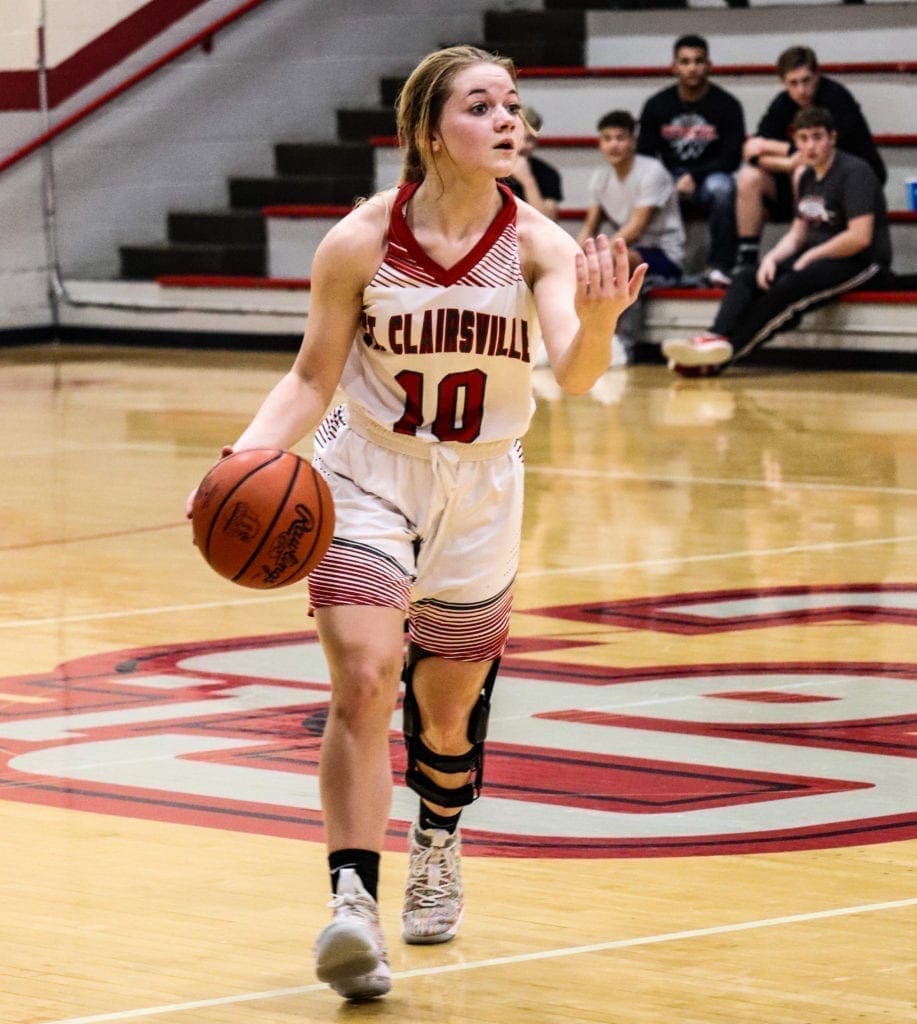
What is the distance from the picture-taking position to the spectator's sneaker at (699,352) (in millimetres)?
12945

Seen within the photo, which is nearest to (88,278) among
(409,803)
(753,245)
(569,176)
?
(569,176)

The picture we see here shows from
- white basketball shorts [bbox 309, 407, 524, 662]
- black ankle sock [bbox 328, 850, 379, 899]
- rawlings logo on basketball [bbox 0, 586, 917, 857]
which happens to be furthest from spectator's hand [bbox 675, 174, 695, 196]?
black ankle sock [bbox 328, 850, 379, 899]

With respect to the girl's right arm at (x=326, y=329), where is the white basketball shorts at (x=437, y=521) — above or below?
below

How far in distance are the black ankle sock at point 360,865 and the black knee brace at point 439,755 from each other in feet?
1.22

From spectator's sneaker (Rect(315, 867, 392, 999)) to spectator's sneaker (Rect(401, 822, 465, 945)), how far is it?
312 millimetres

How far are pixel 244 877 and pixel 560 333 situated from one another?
3.74 feet

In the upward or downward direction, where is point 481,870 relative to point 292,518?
downward

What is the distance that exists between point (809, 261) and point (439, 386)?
31.6 feet

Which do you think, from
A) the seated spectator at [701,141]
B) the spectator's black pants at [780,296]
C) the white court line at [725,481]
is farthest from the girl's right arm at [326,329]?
the seated spectator at [701,141]

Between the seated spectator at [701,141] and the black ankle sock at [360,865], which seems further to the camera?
the seated spectator at [701,141]

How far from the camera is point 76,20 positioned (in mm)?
16031

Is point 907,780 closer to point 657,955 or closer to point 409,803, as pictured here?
point 409,803

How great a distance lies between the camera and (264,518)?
3.46 meters

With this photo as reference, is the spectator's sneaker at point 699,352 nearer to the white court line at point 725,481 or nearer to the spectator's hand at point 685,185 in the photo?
the spectator's hand at point 685,185
